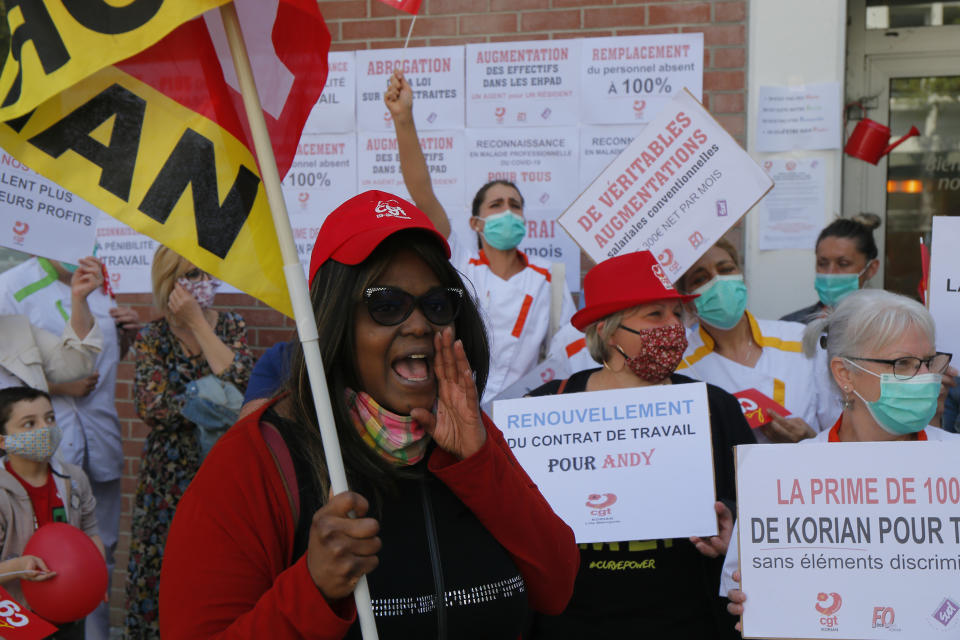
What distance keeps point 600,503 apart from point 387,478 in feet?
4.76

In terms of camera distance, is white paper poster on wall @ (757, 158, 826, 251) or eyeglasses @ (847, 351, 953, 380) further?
white paper poster on wall @ (757, 158, 826, 251)

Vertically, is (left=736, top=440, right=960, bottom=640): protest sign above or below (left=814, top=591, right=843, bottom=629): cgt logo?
above

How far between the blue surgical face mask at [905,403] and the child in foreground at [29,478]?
130 inches

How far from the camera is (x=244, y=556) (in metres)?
1.69

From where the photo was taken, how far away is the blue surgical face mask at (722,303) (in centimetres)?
417

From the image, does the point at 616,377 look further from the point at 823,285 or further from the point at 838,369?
the point at 823,285

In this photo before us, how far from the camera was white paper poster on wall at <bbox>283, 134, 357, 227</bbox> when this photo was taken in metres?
6.06

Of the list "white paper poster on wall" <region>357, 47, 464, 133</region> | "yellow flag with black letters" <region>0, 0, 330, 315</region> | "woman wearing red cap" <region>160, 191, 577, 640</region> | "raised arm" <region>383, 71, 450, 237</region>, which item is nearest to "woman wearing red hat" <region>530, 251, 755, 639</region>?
"woman wearing red cap" <region>160, 191, 577, 640</region>

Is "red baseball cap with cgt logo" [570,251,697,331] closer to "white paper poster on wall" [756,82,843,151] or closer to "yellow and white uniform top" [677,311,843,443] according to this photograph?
"yellow and white uniform top" [677,311,843,443]

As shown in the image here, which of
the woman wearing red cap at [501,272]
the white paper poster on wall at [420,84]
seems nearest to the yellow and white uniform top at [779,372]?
the woman wearing red cap at [501,272]

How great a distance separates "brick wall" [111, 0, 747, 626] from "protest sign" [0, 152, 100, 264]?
5.16 ft

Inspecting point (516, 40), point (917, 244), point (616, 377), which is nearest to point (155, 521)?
point (616, 377)

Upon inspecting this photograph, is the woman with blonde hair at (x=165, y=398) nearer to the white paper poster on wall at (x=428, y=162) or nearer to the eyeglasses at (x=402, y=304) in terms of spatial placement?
the white paper poster on wall at (x=428, y=162)

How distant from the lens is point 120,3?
1.73m
